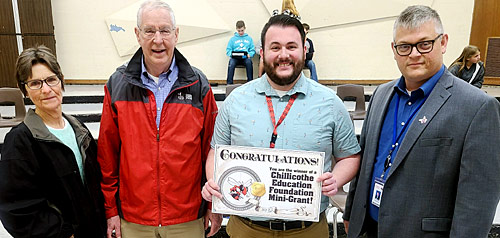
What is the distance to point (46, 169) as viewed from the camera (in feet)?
4.65

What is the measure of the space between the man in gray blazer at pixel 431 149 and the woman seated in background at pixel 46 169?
1274mm

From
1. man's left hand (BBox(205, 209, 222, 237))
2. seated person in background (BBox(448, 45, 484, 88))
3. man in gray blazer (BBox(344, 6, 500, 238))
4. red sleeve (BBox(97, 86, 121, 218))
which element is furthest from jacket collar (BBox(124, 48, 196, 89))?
seated person in background (BBox(448, 45, 484, 88))

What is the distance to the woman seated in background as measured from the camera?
1347mm

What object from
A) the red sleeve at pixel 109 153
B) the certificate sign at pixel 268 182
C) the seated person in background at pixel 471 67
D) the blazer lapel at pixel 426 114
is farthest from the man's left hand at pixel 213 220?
the seated person in background at pixel 471 67

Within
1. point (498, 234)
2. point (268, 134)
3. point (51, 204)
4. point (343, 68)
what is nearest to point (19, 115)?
point (51, 204)

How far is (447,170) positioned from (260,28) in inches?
261

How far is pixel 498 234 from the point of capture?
283 centimetres

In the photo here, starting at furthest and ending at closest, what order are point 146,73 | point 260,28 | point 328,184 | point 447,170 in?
point 260,28
point 146,73
point 328,184
point 447,170

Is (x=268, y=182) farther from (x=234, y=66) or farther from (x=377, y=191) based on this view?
(x=234, y=66)

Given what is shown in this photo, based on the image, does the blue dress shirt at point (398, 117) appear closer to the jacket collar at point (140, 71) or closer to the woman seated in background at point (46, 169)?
the jacket collar at point (140, 71)

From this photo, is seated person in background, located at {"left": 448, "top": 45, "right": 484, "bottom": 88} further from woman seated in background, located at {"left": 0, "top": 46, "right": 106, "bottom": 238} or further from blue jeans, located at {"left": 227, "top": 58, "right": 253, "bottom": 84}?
woman seated in background, located at {"left": 0, "top": 46, "right": 106, "bottom": 238}

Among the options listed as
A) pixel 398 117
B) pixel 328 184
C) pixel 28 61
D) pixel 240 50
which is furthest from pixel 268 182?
pixel 240 50

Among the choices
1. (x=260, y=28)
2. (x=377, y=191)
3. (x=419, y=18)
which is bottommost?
(x=377, y=191)

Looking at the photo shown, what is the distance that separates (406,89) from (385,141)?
0.23 meters
